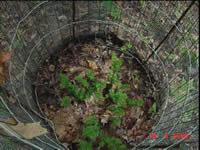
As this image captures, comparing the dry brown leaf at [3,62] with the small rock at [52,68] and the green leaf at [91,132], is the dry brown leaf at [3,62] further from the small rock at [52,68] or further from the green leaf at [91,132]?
the green leaf at [91,132]

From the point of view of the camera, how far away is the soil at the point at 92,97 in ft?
8.83

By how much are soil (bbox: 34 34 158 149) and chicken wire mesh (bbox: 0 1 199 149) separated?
112 millimetres

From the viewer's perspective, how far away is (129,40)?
3.13 m

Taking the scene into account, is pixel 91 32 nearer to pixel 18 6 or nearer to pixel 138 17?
pixel 138 17

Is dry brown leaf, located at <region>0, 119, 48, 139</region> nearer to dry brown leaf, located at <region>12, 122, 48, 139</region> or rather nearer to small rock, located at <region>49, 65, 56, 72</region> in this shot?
dry brown leaf, located at <region>12, 122, 48, 139</region>

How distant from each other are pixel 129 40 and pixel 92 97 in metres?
1.27

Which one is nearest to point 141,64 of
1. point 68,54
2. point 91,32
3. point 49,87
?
point 91,32

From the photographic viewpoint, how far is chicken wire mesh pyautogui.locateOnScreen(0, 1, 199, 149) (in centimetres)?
222

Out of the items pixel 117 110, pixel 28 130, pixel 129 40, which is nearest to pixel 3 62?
pixel 28 130

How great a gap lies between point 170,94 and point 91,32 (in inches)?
69.4

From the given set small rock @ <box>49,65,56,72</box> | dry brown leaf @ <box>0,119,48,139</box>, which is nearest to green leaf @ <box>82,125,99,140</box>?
dry brown leaf @ <box>0,119,48,139</box>

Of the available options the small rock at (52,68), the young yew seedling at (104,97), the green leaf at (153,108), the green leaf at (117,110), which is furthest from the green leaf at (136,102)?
the small rock at (52,68)

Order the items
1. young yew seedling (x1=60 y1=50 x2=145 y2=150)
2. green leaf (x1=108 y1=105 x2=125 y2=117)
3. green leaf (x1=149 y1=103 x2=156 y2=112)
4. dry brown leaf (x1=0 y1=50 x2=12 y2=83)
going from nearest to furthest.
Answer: dry brown leaf (x1=0 y1=50 x2=12 y2=83), young yew seedling (x1=60 y1=50 x2=145 y2=150), green leaf (x1=108 y1=105 x2=125 y2=117), green leaf (x1=149 y1=103 x2=156 y2=112)

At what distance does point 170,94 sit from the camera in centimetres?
272
